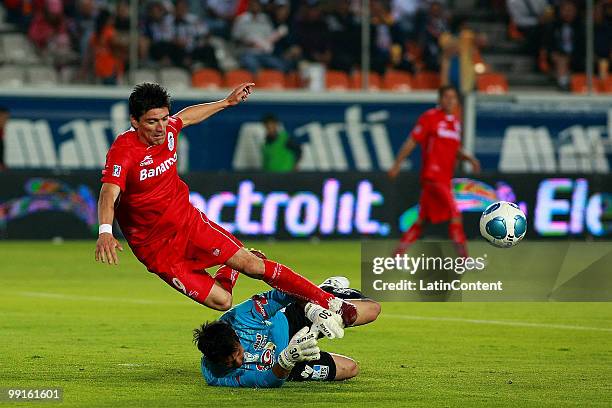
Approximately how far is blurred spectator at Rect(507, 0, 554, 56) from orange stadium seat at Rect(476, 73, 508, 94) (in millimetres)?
1198

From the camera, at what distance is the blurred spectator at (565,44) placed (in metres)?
25.5

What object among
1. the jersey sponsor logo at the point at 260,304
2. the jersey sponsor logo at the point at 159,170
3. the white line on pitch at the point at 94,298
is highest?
the jersey sponsor logo at the point at 159,170

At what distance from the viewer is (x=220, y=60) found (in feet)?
80.8

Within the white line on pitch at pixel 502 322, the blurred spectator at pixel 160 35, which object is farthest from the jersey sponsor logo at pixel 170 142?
the blurred spectator at pixel 160 35

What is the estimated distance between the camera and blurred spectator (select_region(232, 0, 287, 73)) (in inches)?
969

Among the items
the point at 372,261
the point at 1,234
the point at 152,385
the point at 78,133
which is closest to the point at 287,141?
the point at 78,133

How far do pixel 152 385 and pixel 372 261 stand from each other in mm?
4582

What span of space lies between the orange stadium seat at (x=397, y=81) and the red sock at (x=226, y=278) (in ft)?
49.5

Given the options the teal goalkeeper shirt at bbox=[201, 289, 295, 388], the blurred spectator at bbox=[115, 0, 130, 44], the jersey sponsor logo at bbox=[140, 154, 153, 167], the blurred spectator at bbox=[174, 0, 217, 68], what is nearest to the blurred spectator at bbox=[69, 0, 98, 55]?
the blurred spectator at bbox=[115, 0, 130, 44]

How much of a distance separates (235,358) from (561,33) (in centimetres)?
1869

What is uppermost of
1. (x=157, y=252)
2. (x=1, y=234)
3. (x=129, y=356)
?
(x=157, y=252)

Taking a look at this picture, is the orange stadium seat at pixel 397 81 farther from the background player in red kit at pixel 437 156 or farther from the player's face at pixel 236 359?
the player's face at pixel 236 359

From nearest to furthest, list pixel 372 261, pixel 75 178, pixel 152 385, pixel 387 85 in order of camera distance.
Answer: pixel 152 385, pixel 372 261, pixel 75 178, pixel 387 85

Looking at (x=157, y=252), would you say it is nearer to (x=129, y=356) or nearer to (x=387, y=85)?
(x=129, y=356)
